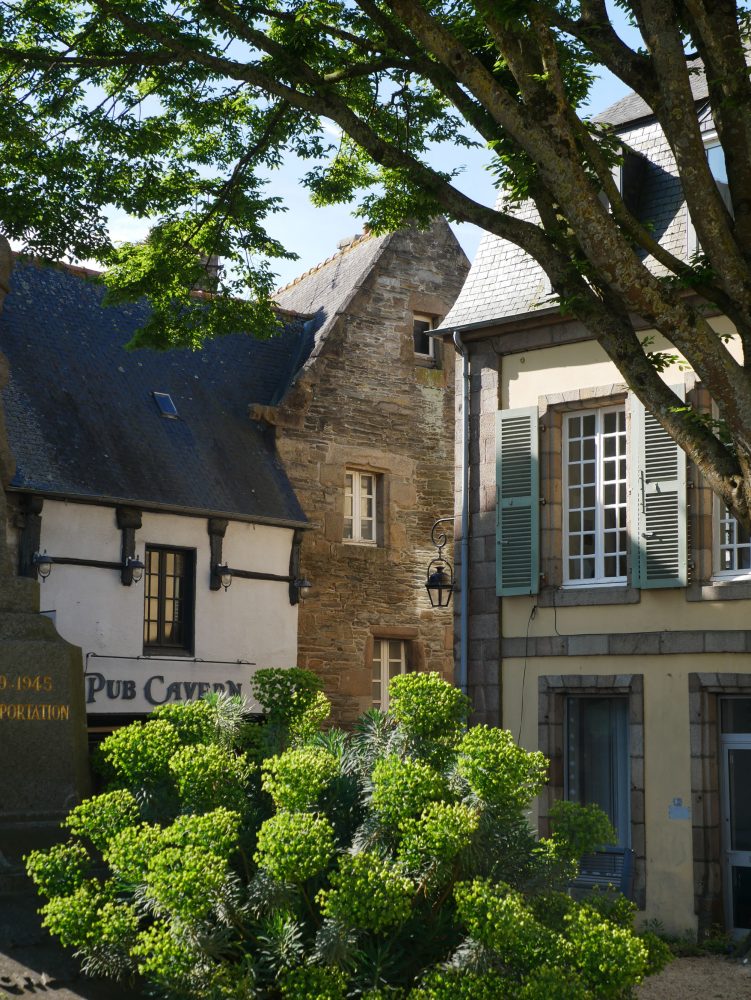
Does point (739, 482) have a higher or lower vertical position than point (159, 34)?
lower

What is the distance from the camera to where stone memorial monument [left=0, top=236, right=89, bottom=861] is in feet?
22.4

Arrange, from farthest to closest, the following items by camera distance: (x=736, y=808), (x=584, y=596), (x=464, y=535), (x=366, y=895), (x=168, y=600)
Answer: (x=168, y=600), (x=464, y=535), (x=584, y=596), (x=736, y=808), (x=366, y=895)

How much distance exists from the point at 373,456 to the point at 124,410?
3.76 meters

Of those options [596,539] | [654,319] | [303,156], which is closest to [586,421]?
[596,539]

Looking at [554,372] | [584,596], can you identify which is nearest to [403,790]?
[584,596]

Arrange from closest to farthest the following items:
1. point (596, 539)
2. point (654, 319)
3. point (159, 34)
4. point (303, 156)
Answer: point (654, 319) → point (159, 34) → point (303, 156) → point (596, 539)

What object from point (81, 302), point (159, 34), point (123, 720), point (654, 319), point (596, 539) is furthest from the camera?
point (81, 302)

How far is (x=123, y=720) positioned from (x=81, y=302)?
5.38m

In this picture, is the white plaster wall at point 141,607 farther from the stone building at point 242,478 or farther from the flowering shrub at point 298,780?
the flowering shrub at point 298,780

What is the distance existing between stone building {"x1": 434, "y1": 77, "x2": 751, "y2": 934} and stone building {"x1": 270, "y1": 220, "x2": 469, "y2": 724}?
16.5 feet

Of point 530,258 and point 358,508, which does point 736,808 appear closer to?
point 530,258

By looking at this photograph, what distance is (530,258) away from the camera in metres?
13.3

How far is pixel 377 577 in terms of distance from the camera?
60.7 ft

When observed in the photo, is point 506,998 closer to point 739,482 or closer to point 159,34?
point 739,482
